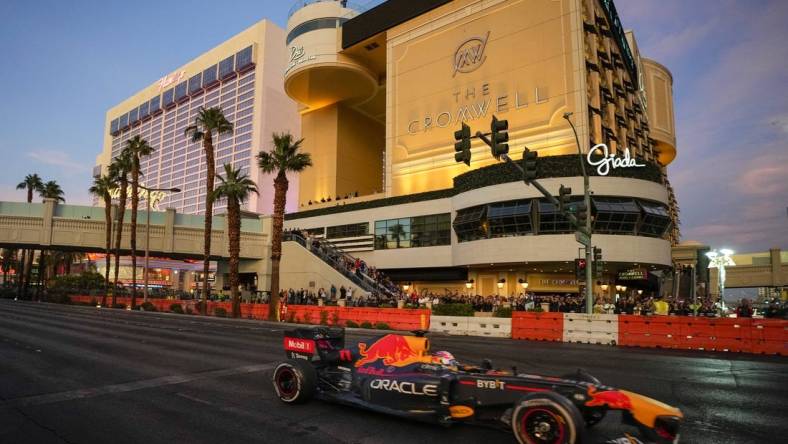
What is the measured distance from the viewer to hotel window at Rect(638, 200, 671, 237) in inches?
1302

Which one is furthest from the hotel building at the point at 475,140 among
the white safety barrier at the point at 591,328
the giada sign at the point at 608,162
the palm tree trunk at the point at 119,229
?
the palm tree trunk at the point at 119,229

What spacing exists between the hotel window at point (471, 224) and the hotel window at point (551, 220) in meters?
4.23

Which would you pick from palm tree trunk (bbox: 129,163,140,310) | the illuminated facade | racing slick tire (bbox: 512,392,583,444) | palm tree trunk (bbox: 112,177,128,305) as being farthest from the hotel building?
the illuminated facade

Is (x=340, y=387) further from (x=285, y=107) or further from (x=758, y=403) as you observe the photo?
(x=285, y=107)

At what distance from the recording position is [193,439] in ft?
19.5

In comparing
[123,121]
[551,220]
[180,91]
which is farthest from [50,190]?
[123,121]

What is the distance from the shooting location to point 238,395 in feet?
27.2

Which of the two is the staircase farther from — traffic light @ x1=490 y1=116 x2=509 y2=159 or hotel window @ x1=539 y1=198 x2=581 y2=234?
traffic light @ x1=490 y1=116 x2=509 y2=159

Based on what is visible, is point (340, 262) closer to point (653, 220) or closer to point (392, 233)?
point (392, 233)

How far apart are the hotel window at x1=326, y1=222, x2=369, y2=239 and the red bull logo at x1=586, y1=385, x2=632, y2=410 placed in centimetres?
4217

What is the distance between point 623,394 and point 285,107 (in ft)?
435

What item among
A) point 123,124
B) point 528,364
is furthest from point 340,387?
point 123,124

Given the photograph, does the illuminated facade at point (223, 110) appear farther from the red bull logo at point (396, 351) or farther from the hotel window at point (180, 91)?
the red bull logo at point (396, 351)

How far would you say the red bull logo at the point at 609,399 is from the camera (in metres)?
4.97
